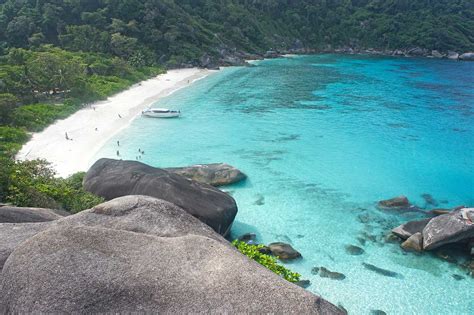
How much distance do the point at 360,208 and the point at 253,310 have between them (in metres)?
26.0

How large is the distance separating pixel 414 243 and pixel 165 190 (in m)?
17.0

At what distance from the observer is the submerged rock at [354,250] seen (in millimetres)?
25997

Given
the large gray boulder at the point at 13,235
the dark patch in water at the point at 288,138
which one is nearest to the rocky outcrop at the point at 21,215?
the large gray boulder at the point at 13,235

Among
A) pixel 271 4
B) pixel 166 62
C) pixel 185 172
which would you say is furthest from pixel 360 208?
pixel 271 4

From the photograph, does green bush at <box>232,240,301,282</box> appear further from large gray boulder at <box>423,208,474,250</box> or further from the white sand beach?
the white sand beach

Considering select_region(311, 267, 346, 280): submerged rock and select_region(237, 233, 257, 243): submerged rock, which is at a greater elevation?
select_region(237, 233, 257, 243): submerged rock

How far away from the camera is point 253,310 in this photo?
8617 millimetres

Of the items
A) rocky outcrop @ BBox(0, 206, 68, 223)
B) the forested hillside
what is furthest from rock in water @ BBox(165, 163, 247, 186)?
the forested hillside

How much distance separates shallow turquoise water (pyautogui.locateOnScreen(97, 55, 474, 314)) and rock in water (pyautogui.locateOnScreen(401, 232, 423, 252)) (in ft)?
2.13

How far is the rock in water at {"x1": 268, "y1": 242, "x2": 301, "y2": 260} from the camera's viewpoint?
25.2 m

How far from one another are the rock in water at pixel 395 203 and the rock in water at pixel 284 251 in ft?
37.3

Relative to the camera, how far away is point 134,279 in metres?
9.21

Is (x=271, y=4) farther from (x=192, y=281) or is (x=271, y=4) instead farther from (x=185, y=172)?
(x=192, y=281)

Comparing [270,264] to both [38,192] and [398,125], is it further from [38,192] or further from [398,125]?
[398,125]
